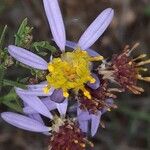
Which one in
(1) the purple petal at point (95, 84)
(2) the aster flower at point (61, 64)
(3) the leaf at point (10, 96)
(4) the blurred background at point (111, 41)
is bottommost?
(4) the blurred background at point (111, 41)

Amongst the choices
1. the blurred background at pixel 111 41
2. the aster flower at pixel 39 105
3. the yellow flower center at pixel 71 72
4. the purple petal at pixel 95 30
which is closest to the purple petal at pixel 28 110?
the aster flower at pixel 39 105

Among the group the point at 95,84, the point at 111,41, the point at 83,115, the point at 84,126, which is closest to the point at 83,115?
the point at 83,115

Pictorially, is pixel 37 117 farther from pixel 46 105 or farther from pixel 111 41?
pixel 111 41

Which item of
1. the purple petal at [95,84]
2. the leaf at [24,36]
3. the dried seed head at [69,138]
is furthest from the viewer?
the dried seed head at [69,138]

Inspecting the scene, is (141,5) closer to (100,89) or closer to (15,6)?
(15,6)

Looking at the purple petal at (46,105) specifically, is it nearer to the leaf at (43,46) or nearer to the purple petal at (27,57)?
the purple petal at (27,57)

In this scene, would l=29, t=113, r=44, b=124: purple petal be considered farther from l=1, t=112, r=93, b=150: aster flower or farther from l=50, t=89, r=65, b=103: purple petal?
l=50, t=89, r=65, b=103: purple petal
